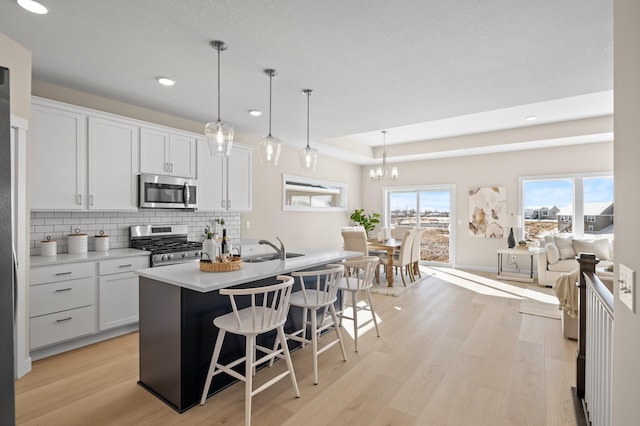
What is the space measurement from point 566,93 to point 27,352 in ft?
18.4

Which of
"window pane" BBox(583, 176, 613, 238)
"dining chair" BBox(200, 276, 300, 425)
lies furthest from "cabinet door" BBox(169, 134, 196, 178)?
"window pane" BBox(583, 176, 613, 238)

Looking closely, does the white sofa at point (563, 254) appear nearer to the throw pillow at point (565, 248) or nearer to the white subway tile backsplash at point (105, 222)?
the throw pillow at point (565, 248)

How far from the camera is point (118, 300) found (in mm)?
3354

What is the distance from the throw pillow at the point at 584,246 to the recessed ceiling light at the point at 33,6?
733cm

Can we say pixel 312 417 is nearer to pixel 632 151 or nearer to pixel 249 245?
pixel 632 151

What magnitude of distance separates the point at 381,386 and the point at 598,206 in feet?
19.8

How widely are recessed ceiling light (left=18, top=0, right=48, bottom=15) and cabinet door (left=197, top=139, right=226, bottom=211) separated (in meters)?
2.29

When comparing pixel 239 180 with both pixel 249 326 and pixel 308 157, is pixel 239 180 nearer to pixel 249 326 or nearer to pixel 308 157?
pixel 308 157

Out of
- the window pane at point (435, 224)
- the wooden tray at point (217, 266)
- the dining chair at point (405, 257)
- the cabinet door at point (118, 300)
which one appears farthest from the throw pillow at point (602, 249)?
the cabinet door at point (118, 300)

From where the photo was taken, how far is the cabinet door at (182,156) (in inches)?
160

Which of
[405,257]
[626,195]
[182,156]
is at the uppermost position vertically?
[182,156]

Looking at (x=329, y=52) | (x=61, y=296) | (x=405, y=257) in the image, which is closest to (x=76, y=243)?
(x=61, y=296)

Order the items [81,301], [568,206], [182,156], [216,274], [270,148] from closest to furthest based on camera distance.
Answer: [216,274], [270,148], [81,301], [182,156], [568,206]

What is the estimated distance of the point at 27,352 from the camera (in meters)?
2.69
